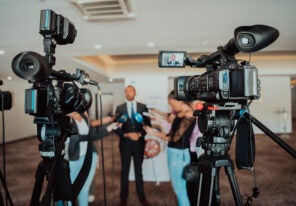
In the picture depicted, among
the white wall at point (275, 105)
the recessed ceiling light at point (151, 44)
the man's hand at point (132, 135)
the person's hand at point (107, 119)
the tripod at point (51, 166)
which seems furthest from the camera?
the white wall at point (275, 105)

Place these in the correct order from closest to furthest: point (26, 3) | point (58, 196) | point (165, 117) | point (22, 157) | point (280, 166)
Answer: point (58, 196), point (26, 3), point (165, 117), point (280, 166), point (22, 157)

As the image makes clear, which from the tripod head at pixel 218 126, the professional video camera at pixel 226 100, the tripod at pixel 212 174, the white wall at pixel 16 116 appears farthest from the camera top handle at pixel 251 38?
the white wall at pixel 16 116

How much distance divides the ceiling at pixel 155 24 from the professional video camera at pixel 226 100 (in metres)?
1.32

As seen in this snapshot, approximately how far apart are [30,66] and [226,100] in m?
0.68

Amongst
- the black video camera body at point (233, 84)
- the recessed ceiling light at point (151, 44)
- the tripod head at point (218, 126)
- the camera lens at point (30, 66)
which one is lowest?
the tripod head at point (218, 126)

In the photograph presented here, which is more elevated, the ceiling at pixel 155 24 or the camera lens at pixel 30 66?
the ceiling at pixel 155 24

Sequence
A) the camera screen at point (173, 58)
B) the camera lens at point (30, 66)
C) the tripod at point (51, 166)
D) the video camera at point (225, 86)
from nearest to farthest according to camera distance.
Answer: the camera lens at point (30, 66)
the video camera at point (225, 86)
the tripod at point (51, 166)
the camera screen at point (173, 58)

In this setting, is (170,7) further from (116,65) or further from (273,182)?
(116,65)

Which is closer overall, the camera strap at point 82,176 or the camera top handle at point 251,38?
the camera top handle at point 251,38

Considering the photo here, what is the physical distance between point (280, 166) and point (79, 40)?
4.07 meters

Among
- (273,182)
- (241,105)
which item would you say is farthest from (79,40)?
(273,182)

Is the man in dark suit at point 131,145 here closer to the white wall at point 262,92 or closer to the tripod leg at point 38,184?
the tripod leg at point 38,184

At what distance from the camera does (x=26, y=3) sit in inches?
82.1

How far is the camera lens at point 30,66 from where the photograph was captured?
26.3 inches
